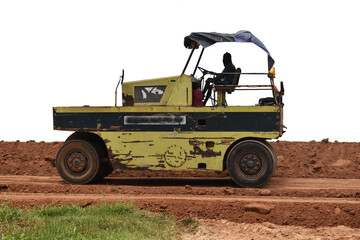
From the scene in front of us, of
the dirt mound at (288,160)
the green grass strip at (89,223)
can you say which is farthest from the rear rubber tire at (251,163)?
the green grass strip at (89,223)

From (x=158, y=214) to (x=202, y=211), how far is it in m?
0.85

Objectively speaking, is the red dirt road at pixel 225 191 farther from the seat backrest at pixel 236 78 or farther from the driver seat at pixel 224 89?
the seat backrest at pixel 236 78

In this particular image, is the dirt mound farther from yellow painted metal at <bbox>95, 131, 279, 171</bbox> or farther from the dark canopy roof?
the dark canopy roof

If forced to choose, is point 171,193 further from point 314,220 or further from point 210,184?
point 314,220

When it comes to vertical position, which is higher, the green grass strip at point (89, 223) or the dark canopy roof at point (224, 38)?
the dark canopy roof at point (224, 38)

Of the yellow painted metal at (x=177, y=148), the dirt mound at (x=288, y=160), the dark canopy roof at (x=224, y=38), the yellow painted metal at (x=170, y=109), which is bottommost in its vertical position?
the dirt mound at (x=288, y=160)

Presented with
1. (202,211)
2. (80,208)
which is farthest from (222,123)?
(80,208)

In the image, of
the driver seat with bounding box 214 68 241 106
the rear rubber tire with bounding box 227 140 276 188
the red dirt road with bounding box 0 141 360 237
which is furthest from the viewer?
the driver seat with bounding box 214 68 241 106

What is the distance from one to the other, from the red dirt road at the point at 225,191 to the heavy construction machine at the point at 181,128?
568 millimetres

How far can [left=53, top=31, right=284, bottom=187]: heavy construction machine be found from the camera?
1187 cm

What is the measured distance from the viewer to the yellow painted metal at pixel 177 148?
11.9 meters

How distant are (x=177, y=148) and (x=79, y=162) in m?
2.55

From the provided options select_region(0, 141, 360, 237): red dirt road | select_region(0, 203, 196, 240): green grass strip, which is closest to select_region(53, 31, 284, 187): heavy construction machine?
select_region(0, 141, 360, 237): red dirt road

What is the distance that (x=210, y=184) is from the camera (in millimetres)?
12891
